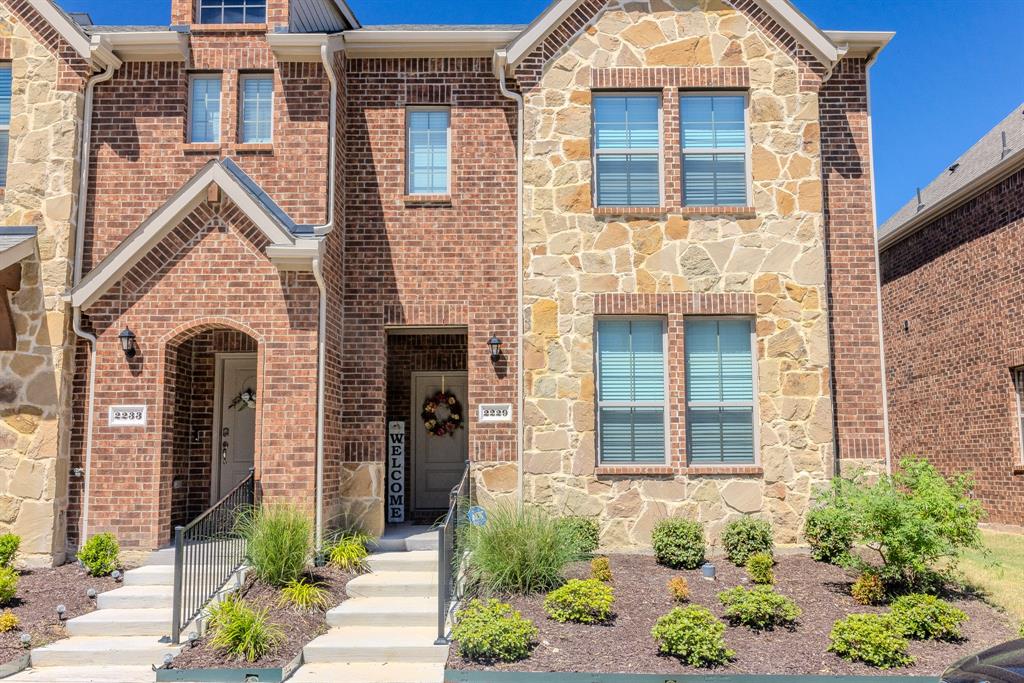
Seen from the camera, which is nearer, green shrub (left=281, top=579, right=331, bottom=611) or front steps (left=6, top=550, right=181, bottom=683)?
front steps (left=6, top=550, right=181, bottom=683)

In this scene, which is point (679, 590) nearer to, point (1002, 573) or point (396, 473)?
point (1002, 573)

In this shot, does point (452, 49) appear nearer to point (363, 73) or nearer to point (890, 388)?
point (363, 73)

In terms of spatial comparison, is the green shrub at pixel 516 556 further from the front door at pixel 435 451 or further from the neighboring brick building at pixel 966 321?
the neighboring brick building at pixel 966 321

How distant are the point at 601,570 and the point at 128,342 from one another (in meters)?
6.45

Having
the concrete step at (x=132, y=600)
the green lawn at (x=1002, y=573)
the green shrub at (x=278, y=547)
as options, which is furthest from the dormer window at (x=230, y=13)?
the green lawn at (x=1002, y=573)

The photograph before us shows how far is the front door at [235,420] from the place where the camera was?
1273 centimetres

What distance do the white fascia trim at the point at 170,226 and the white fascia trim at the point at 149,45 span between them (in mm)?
2400

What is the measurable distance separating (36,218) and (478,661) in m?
8.48

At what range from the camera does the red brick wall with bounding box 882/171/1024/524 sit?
15961 mm

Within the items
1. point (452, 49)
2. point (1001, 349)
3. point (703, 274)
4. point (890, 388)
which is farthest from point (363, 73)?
point (890, 388)

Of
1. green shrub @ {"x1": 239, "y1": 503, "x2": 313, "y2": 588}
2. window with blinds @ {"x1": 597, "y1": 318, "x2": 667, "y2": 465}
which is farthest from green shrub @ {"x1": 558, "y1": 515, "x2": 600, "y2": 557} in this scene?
green shrub @ {"x1": 239, "y1": 503, "x2": 313, "y2": 588}

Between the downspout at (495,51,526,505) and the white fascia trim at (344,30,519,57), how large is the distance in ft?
1.52

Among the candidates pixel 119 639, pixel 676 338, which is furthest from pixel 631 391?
pixel 119 639

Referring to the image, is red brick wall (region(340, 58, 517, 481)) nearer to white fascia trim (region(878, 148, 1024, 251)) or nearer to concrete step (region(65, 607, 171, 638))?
concrete step (region(65, 607, 171, 638))
